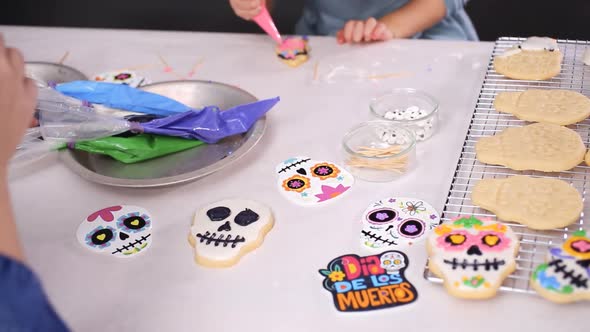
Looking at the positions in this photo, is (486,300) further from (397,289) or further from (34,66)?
(34,66)

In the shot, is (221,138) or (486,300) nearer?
(486,300)

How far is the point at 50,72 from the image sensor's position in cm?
134

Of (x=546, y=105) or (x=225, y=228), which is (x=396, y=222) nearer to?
(x=225, y=228)

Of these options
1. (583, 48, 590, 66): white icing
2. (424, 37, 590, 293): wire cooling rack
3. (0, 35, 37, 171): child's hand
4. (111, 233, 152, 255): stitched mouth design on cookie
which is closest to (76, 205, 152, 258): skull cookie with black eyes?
(111, 233, 152, 255): stitched mouth design on cookie

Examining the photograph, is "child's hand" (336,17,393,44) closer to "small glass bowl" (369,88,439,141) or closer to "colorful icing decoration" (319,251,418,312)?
"small glass bowl" (369,88,439,141)

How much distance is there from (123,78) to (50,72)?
0.54 ft

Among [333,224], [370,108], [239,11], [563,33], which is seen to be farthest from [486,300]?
[563,33]

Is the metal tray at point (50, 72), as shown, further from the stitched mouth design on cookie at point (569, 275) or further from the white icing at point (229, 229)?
the stitched mouth design on cookie at point (569, 275)

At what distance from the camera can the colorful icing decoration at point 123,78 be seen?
4.21 ft

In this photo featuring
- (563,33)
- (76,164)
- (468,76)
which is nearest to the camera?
(76,164)

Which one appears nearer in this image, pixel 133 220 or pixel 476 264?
pixel 476 264

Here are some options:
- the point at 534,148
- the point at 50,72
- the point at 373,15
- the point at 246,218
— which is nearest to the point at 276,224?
the point at 246,218

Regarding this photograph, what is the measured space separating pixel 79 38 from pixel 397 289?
3.37 ft

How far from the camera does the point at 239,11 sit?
135cm
